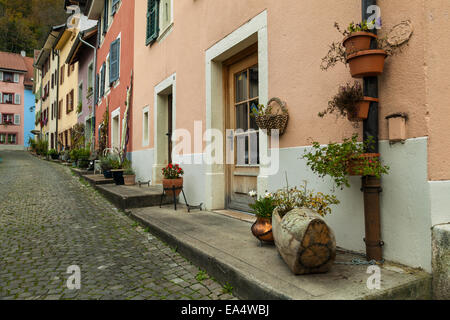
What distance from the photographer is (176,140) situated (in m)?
6.00

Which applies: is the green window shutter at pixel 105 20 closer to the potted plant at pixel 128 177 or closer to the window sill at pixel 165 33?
the window sill at pixel 165 33

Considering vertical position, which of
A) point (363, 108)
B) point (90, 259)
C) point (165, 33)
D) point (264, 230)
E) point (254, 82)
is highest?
point (165, 33)

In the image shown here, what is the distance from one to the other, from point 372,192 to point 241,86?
2.79m

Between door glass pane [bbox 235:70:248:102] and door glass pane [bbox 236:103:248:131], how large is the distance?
12 centimetres

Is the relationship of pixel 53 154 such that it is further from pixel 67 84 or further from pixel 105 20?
pixel 105 20

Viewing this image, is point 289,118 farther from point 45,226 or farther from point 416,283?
point 45,226

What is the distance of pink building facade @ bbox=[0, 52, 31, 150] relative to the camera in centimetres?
3331

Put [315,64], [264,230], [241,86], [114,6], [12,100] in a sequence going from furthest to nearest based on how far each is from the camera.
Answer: [12,100] → [114,6] → [241,86] → [315,64] → [264,230]

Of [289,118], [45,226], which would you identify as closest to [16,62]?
[45,226]

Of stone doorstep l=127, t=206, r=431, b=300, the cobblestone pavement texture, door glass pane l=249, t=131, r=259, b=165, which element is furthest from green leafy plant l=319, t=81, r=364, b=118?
door glass pane l=249, t=131, r=259, b=165

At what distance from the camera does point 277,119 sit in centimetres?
324

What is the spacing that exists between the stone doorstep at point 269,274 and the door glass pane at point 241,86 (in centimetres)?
200

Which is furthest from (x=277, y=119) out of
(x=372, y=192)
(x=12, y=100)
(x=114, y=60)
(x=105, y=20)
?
(x=12, y=100)

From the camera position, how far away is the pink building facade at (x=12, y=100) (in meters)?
33.3
